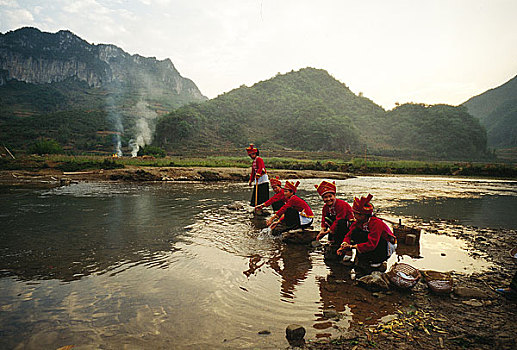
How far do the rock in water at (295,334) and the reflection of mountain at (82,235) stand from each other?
126 inches

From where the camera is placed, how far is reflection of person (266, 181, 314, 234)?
284 inches

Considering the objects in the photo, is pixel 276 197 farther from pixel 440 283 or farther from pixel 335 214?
pixel 440 283

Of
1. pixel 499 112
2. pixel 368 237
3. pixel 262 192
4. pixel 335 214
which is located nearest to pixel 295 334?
pixel 368 237

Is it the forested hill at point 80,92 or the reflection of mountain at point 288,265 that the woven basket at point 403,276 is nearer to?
the reflection of mountain at point 288,265

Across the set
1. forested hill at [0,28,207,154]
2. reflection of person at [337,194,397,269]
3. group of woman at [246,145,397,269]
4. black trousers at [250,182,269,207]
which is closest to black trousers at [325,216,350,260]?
group of woman at [246,145,397,269]

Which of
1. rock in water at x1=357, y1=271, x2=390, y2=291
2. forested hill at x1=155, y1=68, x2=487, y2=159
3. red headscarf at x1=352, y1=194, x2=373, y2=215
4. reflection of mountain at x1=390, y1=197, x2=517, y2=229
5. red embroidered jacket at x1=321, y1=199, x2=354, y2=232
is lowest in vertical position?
reflection of mountain at x1=390, y1=197, x2=517, y2=229

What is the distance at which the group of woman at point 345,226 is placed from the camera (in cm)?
496

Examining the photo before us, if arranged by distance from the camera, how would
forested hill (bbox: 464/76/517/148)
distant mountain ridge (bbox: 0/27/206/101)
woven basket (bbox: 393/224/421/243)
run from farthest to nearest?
distant mountain ridge (bbox: 0/27/206/101) → forested hill (bbox: 464/76/517/148) → woven basket (bbox: 393/224/421/243)

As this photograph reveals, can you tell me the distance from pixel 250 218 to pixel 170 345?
6.71 meters

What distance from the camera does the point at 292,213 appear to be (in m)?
7.45

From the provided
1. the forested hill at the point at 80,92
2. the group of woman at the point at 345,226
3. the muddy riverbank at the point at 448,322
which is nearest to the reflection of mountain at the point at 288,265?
the group of woman at the point at 345,226

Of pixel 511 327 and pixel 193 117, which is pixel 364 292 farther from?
pixel 193 117

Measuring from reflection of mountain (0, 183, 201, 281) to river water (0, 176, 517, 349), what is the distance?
34 millimetres

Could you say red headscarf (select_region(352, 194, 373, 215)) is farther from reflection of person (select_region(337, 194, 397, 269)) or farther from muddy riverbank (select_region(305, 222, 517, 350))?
muddy riverbank (select_region(305, 222, 517, 350))
